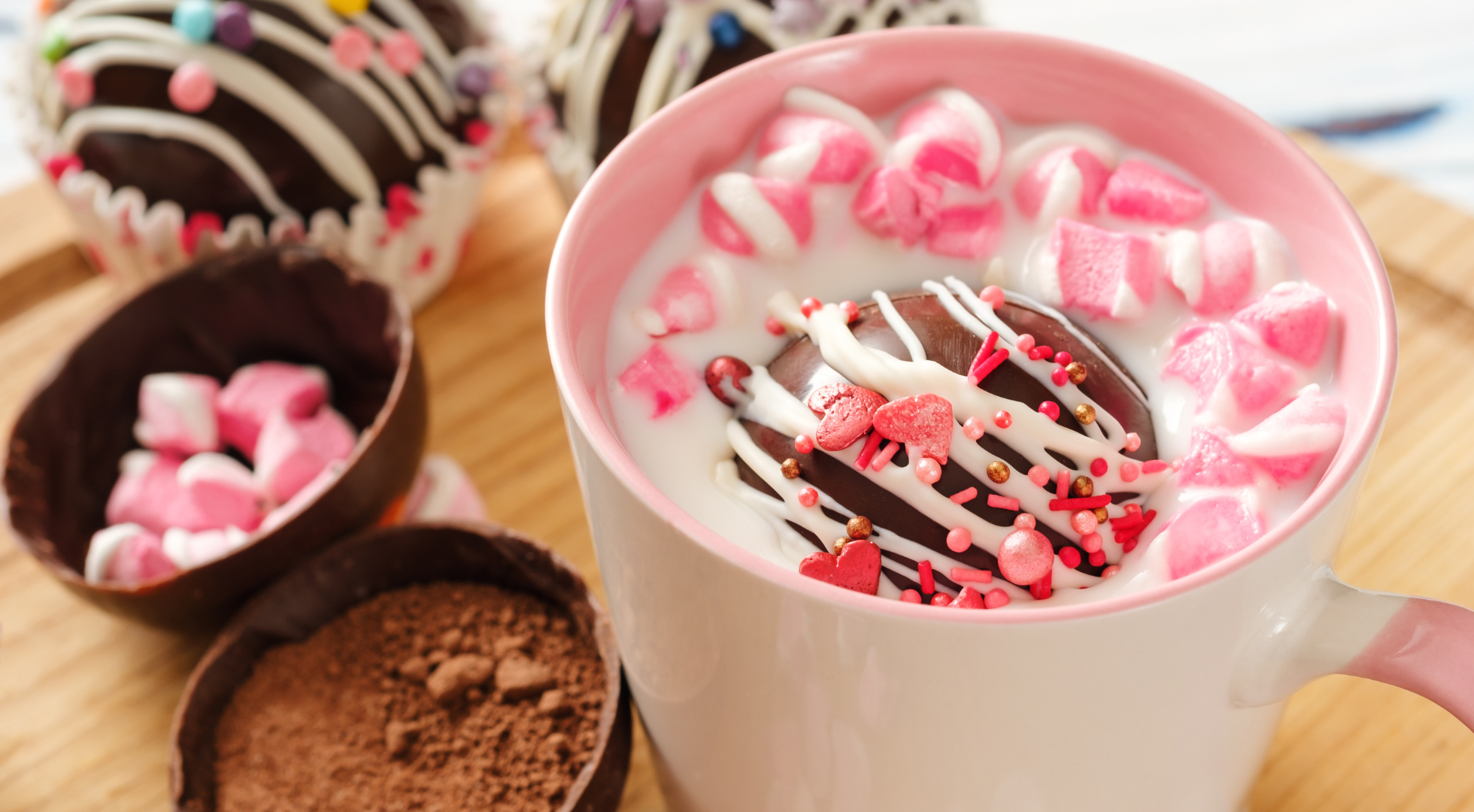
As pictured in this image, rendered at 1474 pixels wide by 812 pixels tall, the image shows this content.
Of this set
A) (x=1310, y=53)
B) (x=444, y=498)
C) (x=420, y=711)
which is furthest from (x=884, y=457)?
(x=1310, y=53)

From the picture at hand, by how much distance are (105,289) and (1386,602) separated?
43.5 inches

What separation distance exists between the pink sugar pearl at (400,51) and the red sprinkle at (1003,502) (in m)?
0.70

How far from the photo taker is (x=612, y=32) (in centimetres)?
99

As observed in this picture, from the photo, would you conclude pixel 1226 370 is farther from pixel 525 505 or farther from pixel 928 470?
pixel 525 505

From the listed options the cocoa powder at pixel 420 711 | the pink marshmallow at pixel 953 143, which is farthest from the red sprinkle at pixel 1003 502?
the cocoa powder at pixel 420 711

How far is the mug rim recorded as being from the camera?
44cm

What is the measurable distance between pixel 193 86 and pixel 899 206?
599 millimetres

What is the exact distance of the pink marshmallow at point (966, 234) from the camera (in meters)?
0.67

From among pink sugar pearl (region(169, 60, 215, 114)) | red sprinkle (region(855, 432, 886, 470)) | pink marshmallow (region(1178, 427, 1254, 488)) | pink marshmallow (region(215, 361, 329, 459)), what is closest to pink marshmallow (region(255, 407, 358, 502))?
pink marshmallow (region(215, 361, 329, 459))

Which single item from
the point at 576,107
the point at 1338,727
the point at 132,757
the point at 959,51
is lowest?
the point at 132,757

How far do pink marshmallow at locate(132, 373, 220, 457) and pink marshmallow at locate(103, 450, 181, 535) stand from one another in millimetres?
18

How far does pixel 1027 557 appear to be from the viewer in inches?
20.8

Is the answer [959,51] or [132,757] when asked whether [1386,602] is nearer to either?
[959,51]

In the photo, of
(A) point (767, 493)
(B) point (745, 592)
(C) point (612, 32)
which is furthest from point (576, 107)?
(B) point (745, 592)
